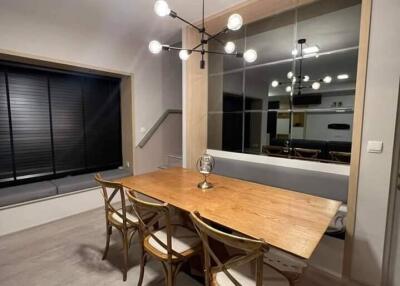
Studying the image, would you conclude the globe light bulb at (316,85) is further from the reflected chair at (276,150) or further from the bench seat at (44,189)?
the bench seat at (44,189)

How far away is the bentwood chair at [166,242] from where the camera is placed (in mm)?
1409

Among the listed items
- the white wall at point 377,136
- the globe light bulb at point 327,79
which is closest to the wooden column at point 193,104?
the globe light bulb at point 327,79

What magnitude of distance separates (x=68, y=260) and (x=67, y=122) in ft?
7.17

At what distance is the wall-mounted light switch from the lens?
1.70m

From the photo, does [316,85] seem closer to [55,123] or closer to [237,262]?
[237,262]

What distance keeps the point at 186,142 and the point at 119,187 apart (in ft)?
5.84

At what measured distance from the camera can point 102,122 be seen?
153 inches

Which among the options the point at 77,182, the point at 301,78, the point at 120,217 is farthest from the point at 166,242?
the point at 301,78

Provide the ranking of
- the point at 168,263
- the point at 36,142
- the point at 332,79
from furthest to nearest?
the point at 36,142
the point at 332,79
the point at 168,263

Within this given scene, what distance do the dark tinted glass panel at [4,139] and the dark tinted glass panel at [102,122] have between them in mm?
1021

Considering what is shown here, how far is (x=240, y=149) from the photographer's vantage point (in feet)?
10.9

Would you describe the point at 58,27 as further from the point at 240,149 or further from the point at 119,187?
the point at 240,149

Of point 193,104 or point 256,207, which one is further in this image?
point 193,104

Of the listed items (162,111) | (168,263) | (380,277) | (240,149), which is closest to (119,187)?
(168,263)
